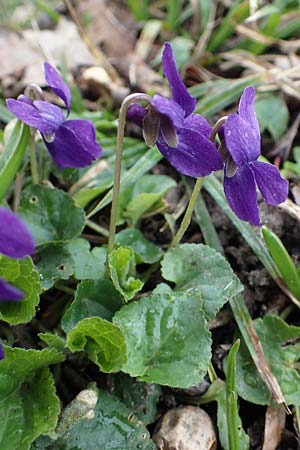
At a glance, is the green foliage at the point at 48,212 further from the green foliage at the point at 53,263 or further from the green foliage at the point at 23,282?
the green foliage at the point at 23,282

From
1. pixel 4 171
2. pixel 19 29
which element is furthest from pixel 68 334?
pixel 19 29

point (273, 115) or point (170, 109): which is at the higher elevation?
point (170, 109)

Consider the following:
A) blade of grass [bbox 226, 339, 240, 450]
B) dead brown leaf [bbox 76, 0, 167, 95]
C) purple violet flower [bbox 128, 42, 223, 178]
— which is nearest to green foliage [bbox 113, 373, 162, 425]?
blade of grass [bbox 226, 339, 240, 450]

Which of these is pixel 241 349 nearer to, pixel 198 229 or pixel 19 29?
pixel 198 229

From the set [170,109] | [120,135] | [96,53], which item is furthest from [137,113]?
[96,53]

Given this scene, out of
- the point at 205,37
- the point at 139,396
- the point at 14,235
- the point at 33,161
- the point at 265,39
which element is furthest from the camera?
the point at 205,37

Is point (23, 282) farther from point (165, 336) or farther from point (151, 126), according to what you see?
point (151, 126)

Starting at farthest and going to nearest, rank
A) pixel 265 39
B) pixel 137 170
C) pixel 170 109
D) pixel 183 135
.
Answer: pixel 265 39 < pixel 137 170 < pixel 183 135 < pixel 170 109

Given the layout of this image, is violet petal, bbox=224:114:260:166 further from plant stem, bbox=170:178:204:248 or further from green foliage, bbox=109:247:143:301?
green foliage, bbox=109:247:143:301
